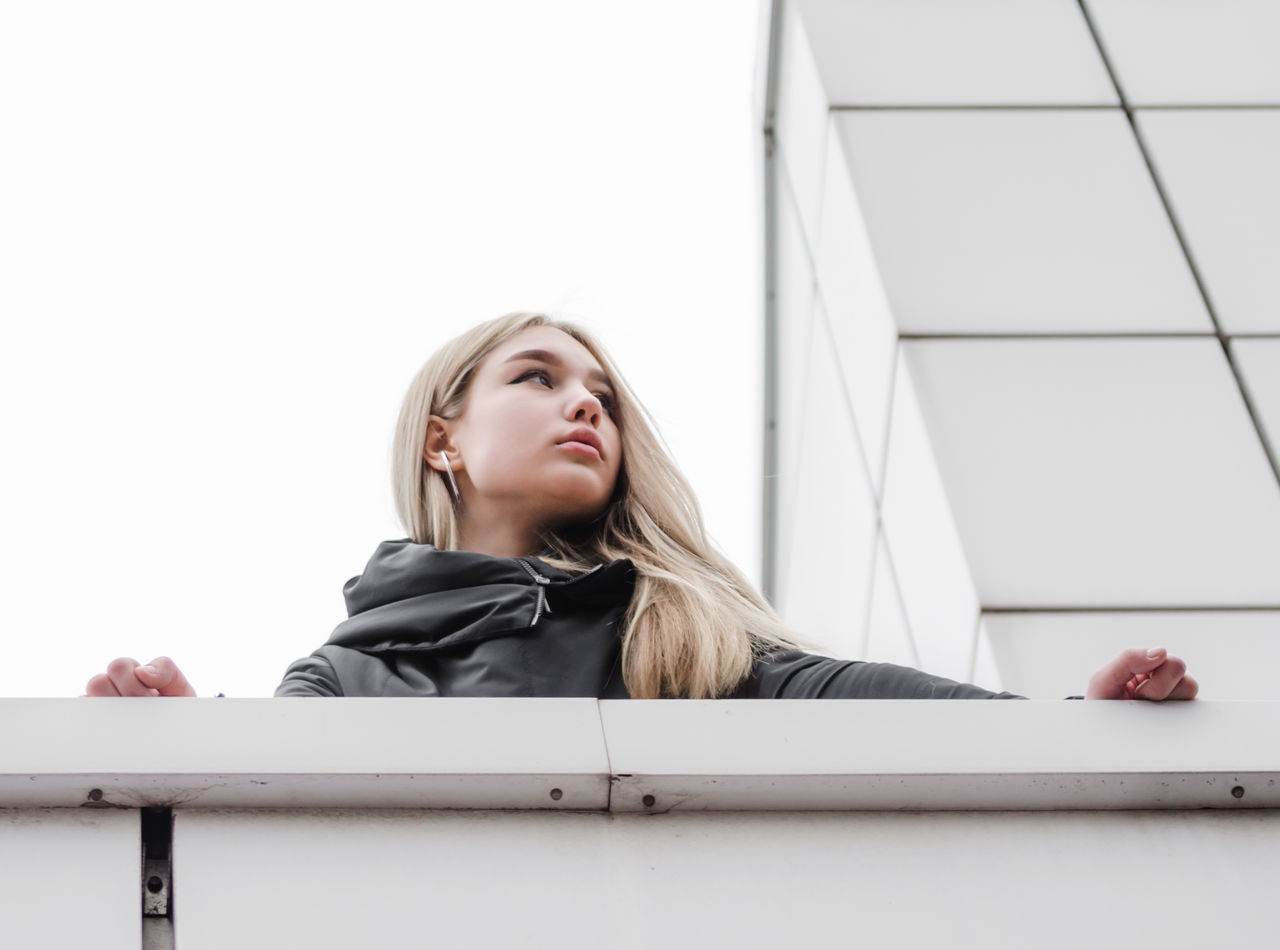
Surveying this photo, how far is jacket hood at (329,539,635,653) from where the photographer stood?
2.51m

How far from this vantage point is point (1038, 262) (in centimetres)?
395

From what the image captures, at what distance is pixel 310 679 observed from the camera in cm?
250

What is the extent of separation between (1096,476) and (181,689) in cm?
242

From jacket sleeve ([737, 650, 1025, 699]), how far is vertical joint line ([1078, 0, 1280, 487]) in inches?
66.2

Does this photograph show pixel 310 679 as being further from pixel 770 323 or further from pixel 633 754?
pixel 770 323

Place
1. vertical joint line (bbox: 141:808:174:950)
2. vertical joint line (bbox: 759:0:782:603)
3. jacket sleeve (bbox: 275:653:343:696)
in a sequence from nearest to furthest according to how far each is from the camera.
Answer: vertical joint line (bbox: 141:808:174:950)
jacket sleeve (bbox: 275:653:343:696)
vertical joint line (bbox: 759:0:782:603)

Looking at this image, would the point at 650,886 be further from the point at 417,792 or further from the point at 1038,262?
the point at 1038,262

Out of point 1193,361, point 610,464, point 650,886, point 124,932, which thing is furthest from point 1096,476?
point 124,932

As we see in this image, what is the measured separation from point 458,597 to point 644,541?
1.75 ft

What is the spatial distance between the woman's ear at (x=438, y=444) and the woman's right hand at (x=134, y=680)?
50.1 inches

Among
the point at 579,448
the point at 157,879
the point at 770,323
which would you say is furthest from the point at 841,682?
the point at 770,323

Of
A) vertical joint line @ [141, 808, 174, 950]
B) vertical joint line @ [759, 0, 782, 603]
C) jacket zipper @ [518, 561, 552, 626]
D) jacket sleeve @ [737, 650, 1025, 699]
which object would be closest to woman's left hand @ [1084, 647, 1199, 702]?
jacket sleeve @ [737, 650, 1025, 699]

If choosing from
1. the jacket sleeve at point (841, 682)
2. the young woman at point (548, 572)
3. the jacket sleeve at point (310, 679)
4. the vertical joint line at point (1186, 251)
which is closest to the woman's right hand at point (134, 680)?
the young woman at point (548, 572)

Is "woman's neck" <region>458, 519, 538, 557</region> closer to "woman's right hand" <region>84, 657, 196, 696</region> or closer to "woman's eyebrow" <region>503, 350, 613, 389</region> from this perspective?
"woman's eyebrow" <region>503, 350, 613, 389</region>
